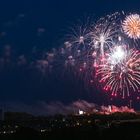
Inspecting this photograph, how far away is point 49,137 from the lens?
141 metres

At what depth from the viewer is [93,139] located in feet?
433

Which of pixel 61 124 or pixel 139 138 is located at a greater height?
pixel 61 124

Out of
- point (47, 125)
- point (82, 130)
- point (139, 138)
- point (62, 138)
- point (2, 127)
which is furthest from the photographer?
point (2, 127)

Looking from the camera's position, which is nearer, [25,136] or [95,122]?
[25,136]

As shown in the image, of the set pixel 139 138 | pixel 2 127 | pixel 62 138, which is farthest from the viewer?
pixel 2 127

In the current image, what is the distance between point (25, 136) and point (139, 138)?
23.3 m

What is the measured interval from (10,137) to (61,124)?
33839 mm

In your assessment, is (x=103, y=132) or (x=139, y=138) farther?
(x=103, y=132)

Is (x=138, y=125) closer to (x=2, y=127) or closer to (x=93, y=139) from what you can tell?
(x=93, y=139)

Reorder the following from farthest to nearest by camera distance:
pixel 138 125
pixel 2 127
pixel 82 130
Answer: pixel 2 127 < pixel 138 125 < pixel 82 130

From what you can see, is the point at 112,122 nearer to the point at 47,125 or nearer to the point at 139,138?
the point at 47,125

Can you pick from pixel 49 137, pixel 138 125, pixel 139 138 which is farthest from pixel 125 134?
pixel 138 125

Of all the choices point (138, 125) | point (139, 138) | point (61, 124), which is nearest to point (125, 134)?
point (139, 138)

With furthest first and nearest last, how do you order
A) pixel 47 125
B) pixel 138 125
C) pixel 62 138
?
pixel 47 125
pixel 138 125
pixel 62 138
